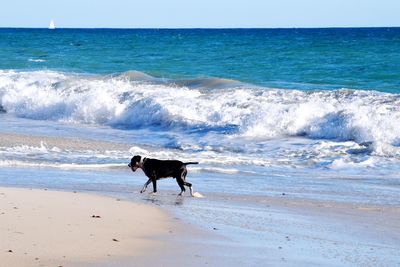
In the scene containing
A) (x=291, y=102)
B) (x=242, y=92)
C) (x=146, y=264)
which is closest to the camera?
(x=146, y=264)

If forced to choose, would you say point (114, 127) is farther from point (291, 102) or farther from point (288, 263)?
point (288, 263)

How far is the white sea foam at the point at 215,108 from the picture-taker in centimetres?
1867

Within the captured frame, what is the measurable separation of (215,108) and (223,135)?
2826mm

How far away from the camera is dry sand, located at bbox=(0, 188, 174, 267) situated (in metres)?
6.85

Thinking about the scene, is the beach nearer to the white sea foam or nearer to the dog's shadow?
the dog's shadow

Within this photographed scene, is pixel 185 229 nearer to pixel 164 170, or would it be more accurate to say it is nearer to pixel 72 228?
pixel 72 228

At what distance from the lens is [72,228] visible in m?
7.99

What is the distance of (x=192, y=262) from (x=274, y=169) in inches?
281

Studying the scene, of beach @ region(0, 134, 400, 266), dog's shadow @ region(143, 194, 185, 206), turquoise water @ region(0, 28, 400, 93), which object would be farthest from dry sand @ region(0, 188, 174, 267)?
Result: turquoise water @ region(0, 28, 400, 93)

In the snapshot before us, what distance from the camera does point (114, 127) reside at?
72.6ft

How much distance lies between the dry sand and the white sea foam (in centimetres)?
766

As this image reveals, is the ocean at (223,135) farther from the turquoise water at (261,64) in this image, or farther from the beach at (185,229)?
the turquoise water at (261,64)

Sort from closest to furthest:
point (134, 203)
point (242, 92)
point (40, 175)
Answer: point (134, 203) → point (40, 175) → point (242, 92)

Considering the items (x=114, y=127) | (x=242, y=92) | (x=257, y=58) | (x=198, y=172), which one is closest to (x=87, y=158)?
(x=198, y=172)
